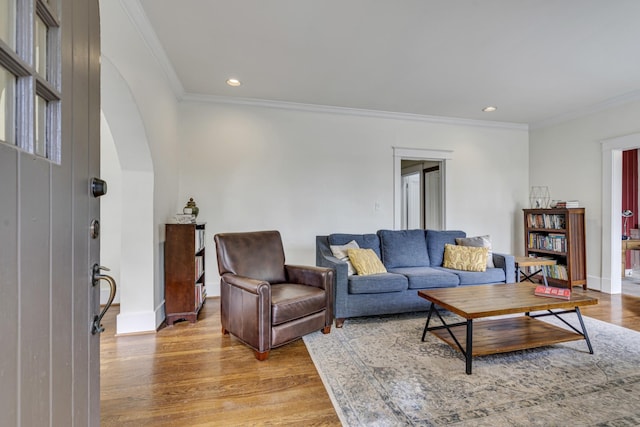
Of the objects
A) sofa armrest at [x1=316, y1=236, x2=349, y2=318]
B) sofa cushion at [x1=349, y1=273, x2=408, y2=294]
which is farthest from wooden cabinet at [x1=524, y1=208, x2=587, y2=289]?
sofa armrest at [x1=316, y1=236, x2=349, y2=318]

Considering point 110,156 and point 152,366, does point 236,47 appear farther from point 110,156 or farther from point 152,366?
point 152,366

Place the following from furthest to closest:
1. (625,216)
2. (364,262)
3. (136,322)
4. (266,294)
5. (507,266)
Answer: (625,216), (507,266), (364,262), (136,322), (266,294)

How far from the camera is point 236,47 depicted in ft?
9.08

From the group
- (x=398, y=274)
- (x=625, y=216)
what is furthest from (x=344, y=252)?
(x=625, y=216)

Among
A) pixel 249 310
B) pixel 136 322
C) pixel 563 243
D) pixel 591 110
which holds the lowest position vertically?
pixel 136 322

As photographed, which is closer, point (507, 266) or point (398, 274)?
point (398, 274)

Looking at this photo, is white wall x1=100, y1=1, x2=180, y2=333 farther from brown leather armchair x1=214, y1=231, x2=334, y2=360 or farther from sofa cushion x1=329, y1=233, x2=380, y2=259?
sofa cushion x1=329, y1=233, x2=380, y2=259

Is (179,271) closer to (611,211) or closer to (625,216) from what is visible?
(611,211)

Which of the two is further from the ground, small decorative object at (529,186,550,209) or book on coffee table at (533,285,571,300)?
small decorative object at (529,186,550,209)

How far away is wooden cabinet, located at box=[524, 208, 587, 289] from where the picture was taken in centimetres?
427

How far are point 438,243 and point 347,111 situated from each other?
85.2 inches

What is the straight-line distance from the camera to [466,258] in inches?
139

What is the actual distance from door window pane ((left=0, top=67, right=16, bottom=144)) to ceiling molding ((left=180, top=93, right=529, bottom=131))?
366 centimetres

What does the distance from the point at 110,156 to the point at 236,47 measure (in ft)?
Result: 6.34
